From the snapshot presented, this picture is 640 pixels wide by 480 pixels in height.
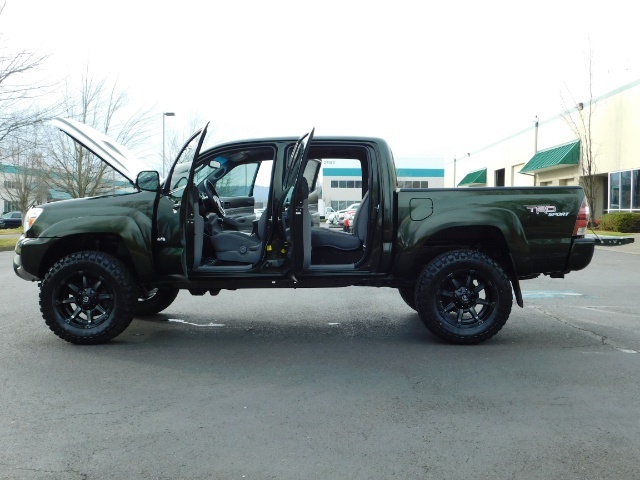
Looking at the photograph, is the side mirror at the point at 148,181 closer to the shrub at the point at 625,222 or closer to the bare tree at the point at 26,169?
the bare tree at the point at 26,169

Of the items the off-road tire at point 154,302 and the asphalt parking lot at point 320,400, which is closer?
the asphalt parking lot at point 320,400

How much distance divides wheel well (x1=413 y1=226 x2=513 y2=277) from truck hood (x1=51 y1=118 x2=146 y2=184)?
309 centimetres

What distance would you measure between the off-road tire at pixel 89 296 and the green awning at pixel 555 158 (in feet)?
104

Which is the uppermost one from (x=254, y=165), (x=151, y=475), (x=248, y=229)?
(x=254, y=165)

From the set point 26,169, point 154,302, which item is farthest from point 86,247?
point 26,169

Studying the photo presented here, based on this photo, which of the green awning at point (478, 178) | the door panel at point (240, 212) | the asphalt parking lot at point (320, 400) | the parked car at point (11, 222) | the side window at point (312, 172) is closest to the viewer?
the asphalt parking lot at point (320, 400)

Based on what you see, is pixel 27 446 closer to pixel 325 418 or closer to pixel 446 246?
pixel 325 418

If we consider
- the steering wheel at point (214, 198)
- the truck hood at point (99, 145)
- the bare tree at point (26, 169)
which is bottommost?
the steering wheel at point (214, 198)

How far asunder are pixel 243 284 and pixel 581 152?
31.2 metres

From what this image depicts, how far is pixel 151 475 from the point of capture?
3121mm

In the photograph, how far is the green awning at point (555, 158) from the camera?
33.4m

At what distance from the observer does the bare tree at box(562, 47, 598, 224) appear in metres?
31.5

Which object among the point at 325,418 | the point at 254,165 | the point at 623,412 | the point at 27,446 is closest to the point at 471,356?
the point at 623,412

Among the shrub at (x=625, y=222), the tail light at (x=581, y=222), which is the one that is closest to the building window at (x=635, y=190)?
the shrub at (x=625, y=222)
